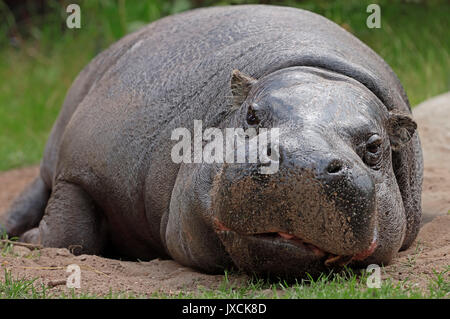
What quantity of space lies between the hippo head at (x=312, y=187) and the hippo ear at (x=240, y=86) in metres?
0.13

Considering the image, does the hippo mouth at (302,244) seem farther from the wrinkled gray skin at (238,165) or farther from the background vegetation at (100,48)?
→ the background vegetation at (100,48)

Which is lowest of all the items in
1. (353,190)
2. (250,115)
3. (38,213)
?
(38,213)

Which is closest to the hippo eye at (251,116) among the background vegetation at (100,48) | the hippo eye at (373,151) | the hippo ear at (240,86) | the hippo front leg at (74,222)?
the hippo ear at (240,86)

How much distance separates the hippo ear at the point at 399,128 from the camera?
12.3 feet

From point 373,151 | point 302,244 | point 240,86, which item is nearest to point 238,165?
point 302,244

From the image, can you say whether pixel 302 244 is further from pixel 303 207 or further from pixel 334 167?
pixel 334 167

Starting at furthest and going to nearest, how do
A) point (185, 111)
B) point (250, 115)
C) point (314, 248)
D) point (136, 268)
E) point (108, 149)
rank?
point (108, 149), point (185, 111), point (136, 268), point (250, 115), point (314, 248)

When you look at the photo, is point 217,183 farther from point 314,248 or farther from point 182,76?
point 182,76

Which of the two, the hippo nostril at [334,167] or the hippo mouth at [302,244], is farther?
the hippo mouth at [302,244]

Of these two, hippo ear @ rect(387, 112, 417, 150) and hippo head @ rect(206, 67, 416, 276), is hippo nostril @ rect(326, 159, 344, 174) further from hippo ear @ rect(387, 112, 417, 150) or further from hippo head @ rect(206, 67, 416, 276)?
hippo ear @ rect(387, 112, 417, 150)

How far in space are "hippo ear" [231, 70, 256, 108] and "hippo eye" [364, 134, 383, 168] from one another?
2.24 ft

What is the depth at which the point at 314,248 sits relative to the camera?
10.5 feet

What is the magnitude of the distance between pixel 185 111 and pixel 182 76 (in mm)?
261

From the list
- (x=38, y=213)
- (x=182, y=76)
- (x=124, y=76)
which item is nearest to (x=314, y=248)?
(x=182, y=76)
